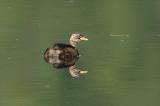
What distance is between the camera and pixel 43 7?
4.11m

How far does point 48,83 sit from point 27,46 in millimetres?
315

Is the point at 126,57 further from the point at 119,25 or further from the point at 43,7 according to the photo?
the point at 43,7

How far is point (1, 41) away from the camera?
402 centimetres

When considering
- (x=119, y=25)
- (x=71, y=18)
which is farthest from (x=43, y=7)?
(x=119, y=25)

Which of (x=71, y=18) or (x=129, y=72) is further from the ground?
(x=71, y=18)

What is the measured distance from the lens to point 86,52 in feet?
12.9

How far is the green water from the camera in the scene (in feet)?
12.5

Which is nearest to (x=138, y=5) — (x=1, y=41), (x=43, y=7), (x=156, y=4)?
(x=156, y=4)

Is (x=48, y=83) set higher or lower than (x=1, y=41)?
lower

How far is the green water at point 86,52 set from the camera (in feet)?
12.5

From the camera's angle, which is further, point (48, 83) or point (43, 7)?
point (43, 7)

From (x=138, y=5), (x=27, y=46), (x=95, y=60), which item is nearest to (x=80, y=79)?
(x=95, y=60)

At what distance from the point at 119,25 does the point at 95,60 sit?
12.4 inches

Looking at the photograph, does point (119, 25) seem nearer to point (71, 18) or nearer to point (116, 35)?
point (116, 35)
